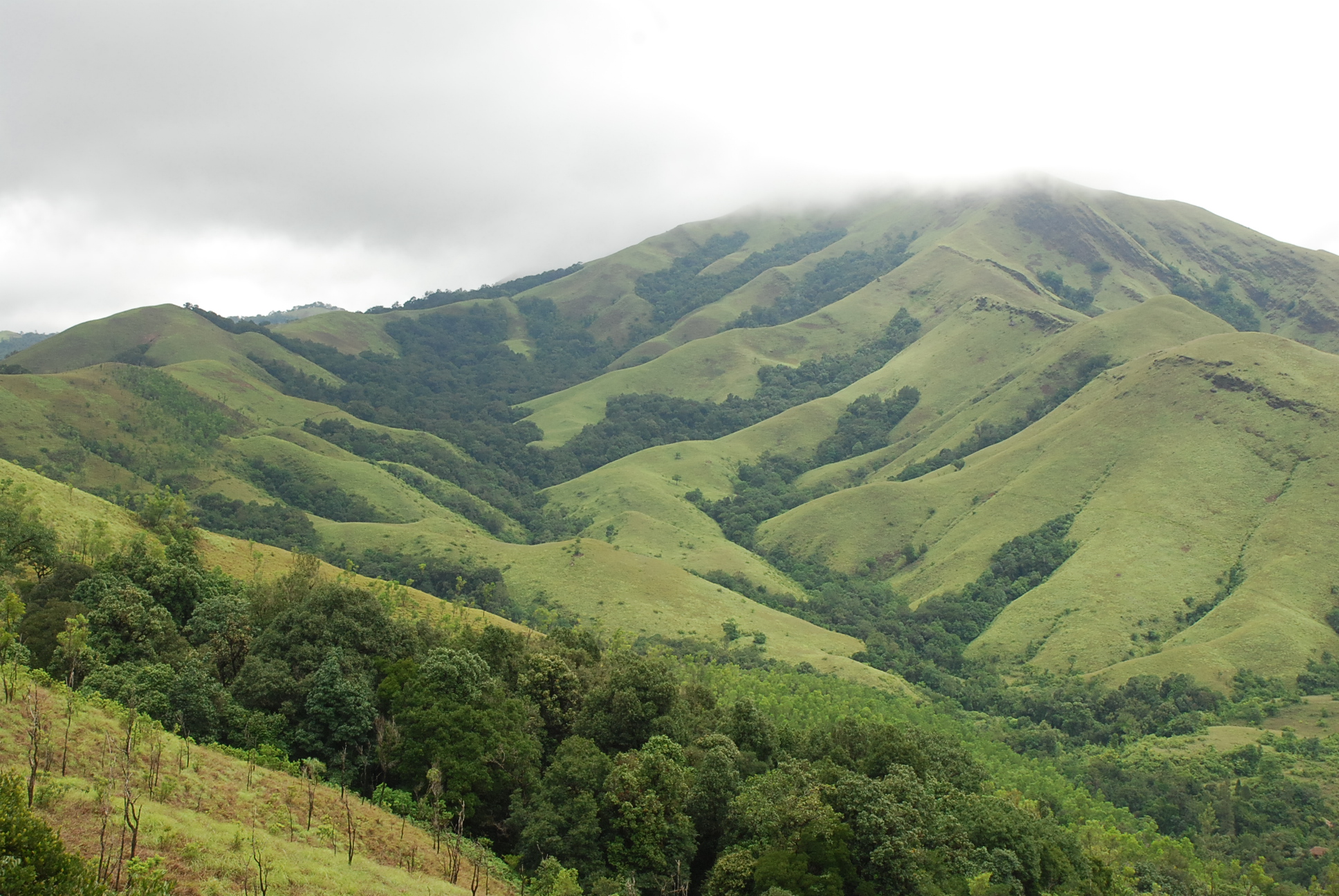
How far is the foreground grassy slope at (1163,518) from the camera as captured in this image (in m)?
124

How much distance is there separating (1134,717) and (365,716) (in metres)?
104

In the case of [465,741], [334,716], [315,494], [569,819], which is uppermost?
[315,494]

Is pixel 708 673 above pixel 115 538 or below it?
→ below

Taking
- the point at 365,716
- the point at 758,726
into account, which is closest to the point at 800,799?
the point at 758,726

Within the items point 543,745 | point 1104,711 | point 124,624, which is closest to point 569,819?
point 543,745

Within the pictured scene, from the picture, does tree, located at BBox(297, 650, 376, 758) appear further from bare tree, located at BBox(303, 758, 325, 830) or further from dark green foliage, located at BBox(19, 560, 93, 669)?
dark green foliage, located at BBox(19, 560, 93, 669)

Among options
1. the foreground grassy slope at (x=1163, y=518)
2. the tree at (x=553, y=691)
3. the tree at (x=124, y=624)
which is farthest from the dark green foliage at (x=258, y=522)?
the tree at (x=553, y=691)

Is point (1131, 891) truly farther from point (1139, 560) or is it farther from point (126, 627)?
point (1139, 560)

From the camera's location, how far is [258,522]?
16675cm

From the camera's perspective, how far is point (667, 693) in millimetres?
54000

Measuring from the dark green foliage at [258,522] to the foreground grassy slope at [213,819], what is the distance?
127267 mm

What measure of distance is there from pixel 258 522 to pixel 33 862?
16420 cm

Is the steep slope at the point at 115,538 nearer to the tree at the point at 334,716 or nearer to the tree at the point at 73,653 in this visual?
→ the tree at the point at 73,653

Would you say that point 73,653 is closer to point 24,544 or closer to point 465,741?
point 24,544
